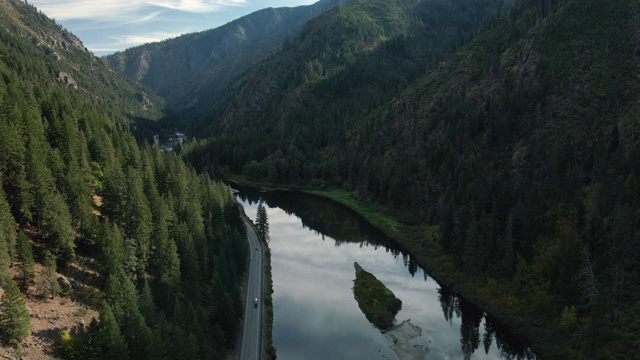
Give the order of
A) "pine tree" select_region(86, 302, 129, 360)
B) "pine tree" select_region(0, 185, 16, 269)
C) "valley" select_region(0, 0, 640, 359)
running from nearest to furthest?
1. "pine tree" select_region(86, 302, 129, 360)
2. "pine tree" select_region(0, 185, 16, 269)
3. "valley" select_region(0, 0, 640, 359)

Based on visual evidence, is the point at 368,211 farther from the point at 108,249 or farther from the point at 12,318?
the point at 12,318

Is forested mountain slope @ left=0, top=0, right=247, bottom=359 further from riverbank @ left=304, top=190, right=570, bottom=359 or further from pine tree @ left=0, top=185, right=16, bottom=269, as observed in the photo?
riverbank @ left=304, top=190, right=570, bottom=359

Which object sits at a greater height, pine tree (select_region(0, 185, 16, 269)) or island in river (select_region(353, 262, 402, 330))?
pine tree (select_region(0, 185, 16, 269))

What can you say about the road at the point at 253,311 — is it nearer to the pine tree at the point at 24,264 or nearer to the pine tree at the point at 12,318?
the pine tree at the point at 24,264

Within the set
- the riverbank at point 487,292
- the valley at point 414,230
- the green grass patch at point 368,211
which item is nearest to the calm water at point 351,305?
the valley at point 414,230

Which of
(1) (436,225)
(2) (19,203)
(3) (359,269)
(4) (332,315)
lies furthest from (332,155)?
(2) (19,203)

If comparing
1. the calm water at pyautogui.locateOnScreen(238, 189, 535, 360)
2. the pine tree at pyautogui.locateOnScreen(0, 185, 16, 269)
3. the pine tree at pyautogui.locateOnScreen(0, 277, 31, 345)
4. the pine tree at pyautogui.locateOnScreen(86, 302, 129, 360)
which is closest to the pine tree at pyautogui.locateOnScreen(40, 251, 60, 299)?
the pine tree at pyautogui.locateOnScreen(0, 185, 16, 269)

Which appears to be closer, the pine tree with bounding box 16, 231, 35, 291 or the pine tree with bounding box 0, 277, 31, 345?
the pine tree with bounding box 0, 277, 31, 345
